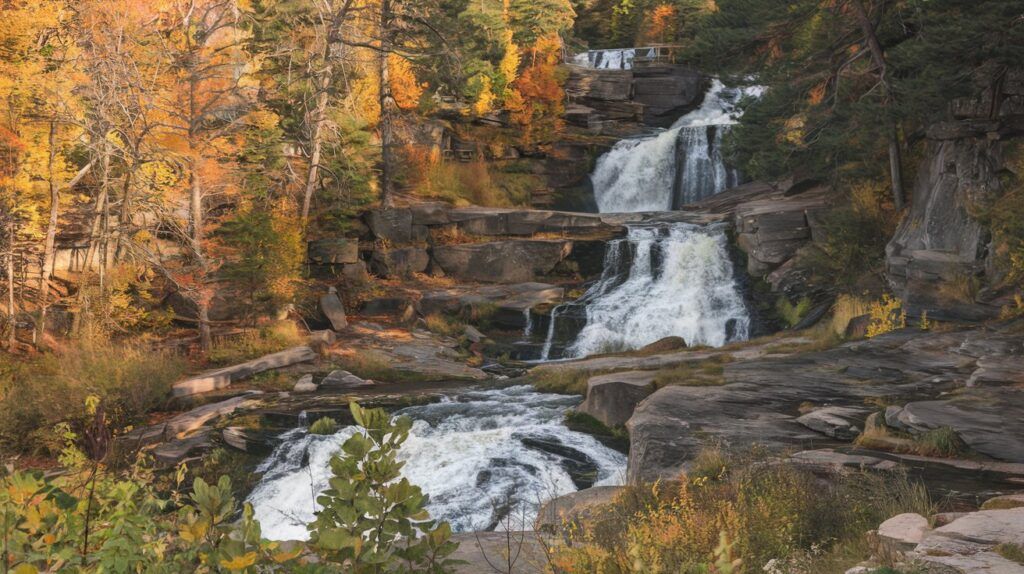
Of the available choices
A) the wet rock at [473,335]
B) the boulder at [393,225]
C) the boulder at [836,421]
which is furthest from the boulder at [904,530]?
the boulder at [393,225]

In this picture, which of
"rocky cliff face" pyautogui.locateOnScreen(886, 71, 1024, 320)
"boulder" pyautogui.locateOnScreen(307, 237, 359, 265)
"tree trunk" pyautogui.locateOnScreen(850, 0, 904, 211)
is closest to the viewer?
"rocky cliff face" pyautogui.locateOnScreen(886, 71, 1024, 320)

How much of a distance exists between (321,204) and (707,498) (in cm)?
1925

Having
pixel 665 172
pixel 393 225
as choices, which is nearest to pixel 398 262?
pixel 393 225

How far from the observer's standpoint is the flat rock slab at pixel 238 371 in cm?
1385

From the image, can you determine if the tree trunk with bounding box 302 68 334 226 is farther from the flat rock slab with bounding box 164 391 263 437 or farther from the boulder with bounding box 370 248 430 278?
the flat rock slab with bounding box 164 391 263 437

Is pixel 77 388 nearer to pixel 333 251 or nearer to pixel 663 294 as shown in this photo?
pixel 333 251

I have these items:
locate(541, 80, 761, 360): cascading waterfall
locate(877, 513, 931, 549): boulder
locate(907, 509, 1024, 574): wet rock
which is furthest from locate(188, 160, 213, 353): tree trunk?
locate(907, 509, 1024, 574): wet rock

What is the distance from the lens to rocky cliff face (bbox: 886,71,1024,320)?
13289mm

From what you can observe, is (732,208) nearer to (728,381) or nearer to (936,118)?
(936,118)

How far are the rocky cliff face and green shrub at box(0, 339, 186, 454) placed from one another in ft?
43.1

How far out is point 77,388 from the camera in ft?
39.3

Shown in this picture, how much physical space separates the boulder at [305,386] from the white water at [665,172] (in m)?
16.5

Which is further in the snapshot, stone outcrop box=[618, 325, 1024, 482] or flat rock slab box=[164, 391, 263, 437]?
flat rock slab box=[164, 391, 263, 437]

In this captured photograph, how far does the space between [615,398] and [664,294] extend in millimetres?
9177
